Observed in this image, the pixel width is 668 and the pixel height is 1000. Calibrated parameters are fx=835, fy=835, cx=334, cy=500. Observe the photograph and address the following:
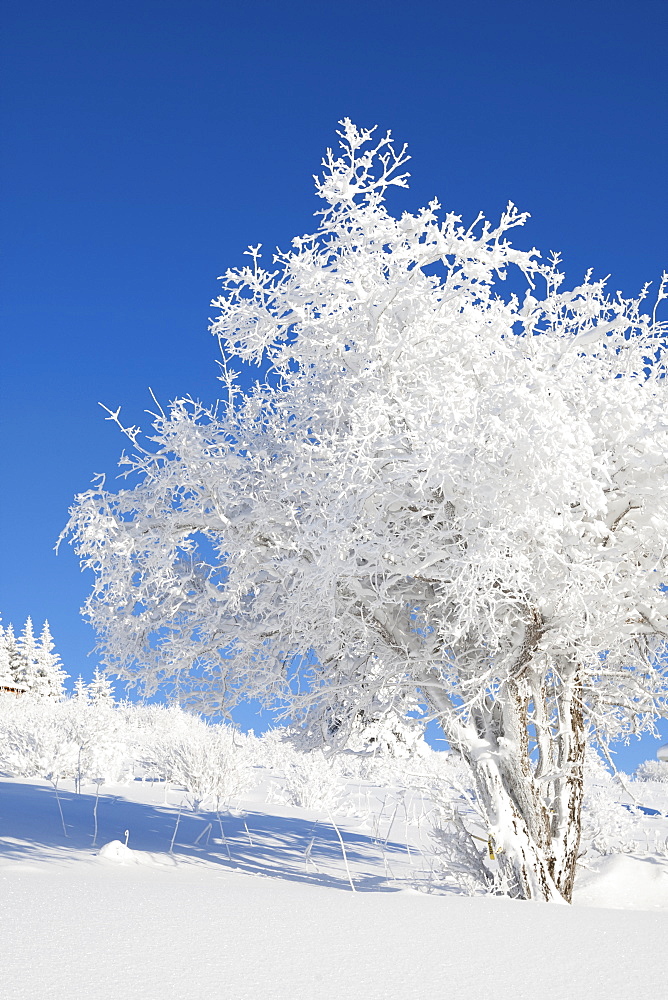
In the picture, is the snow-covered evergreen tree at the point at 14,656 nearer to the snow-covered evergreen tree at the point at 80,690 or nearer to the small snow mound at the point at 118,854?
the snow-covered evergreen tree at the point at 80,690

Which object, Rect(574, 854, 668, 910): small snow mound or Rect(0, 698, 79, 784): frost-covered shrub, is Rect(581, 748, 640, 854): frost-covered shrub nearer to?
Rect(574, 854, 668, 910): small snow mound

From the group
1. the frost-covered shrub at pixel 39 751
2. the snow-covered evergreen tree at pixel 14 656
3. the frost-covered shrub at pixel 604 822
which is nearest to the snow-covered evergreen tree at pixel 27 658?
the snow-covered evergreen tree at pixel 14 656

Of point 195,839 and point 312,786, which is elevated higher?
point 312,786

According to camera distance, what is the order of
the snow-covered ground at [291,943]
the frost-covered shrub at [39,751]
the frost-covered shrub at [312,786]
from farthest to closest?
the frost-covered shrub at [39,751] < the frost-covered shrub at [312,786] < the snow-covered ground at [291,943]

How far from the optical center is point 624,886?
28.9 ft

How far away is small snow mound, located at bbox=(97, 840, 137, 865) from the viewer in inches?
295

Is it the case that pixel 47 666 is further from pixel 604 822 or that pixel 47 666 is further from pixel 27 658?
pixel 604 822

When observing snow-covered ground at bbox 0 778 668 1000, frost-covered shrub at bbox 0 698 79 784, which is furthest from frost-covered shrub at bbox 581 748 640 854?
frost-covered shrub at bbox 0 698 79 784

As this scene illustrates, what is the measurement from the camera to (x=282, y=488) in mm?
7336

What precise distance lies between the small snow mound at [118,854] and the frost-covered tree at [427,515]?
65.5 inches

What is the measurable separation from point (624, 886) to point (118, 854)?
5.24m

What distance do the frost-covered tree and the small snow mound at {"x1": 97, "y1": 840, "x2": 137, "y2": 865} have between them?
1.66 m

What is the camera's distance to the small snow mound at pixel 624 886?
8.39 m

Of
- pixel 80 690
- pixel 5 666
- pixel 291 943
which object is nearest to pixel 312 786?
pixel 80 690
